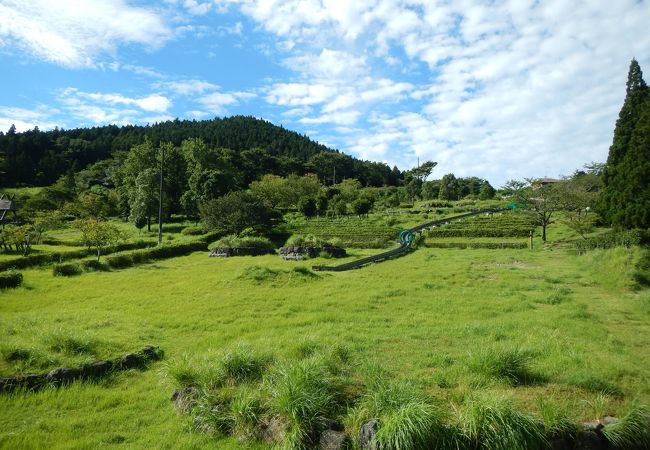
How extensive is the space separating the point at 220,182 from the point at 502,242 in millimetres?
34632

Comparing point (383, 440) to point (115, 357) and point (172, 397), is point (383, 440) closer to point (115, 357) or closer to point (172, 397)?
point (172, 397)

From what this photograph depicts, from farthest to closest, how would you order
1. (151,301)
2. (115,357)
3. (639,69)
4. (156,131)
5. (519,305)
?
(156,131), (639,69), (151,301), (519,305), (115,357)

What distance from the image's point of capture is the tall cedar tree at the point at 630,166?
23.8 m

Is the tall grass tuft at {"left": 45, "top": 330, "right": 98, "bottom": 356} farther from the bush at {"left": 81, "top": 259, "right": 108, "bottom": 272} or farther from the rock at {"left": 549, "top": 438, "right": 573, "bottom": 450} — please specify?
the bush at {"left": 81, "top": 259, "right": 108, "bottom": 272}

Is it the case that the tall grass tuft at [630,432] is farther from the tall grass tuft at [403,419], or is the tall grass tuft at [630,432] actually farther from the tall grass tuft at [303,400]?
the tall grass tuft at [303,400]

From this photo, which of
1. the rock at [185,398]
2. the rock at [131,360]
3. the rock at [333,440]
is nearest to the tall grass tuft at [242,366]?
the rock at [185,398]

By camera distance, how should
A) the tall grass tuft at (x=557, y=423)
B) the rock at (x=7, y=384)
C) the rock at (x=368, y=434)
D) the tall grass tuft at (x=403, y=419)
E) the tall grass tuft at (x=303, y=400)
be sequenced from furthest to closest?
the rock at (x=7, y=384), the tall grass tuft at (x=303, y=400), the tall grass tuft at (x=557, y=423), the rock at (x=368, y=434), the tall grass tuft at (x=403, y=419)

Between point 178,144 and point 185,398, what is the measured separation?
11487 cm

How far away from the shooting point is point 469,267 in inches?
923

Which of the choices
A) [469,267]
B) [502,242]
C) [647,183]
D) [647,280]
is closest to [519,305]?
[647,280]

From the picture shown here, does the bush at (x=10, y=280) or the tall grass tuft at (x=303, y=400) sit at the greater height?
the tall grass tuft at (x=303, y=400)

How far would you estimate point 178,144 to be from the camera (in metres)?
113

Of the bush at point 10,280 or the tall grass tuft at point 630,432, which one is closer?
the tall grass tuft at point 630,432

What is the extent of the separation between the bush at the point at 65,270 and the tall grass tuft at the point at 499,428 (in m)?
22.0
